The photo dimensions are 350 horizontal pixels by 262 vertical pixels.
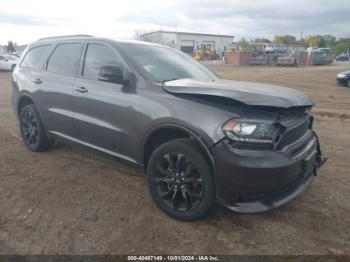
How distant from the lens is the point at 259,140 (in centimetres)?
277

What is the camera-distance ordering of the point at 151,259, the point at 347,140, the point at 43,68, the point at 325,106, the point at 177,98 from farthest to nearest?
the point at 325,106
the point at 347,140
the point at 43,68
the point at 177,98
the point at 151,259

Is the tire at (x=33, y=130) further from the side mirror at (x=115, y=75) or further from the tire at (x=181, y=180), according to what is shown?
the tire at (x=181, y=180)

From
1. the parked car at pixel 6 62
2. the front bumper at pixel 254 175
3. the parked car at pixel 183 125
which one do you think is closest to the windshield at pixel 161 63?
the parked car at pixel 183 125

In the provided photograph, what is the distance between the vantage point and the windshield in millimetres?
3717

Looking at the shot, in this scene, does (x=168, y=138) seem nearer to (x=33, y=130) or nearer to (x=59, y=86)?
(x=59, y=86)

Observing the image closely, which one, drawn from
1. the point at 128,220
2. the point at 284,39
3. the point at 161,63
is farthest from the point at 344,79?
the point at 284,39

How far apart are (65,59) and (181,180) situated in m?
2.63

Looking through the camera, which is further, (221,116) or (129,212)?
(129,212)

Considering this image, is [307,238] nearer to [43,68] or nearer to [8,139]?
[43,68]

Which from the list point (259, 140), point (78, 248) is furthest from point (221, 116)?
point (78, 248)

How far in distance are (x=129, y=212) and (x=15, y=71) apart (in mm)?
3622

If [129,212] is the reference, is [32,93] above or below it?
above

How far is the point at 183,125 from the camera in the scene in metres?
3.04

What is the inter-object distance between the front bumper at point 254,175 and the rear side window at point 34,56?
→ 3.60 metres
